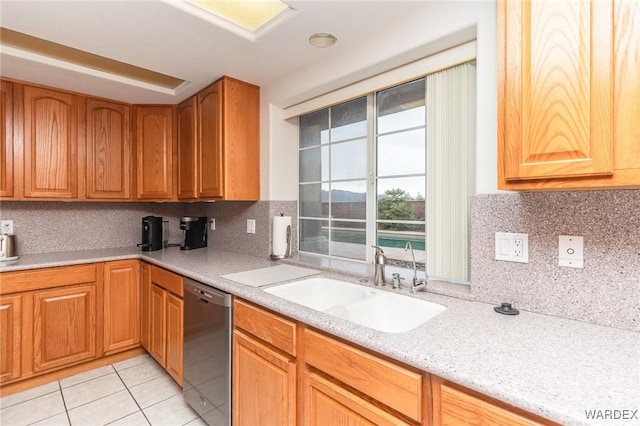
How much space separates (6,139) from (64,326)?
4.47 feet

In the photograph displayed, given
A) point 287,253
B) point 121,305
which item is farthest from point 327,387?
point 121,305

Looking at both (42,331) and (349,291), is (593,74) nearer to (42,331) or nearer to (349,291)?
(349,291)

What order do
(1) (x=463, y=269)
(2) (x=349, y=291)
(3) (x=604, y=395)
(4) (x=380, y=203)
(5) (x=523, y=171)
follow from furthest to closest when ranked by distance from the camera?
(4) (x=380, y=203) < (2) (x=349, y=291) < (1) (x=463, y=269) < (5) (x=523, y=171) < (3) (x=604, y=395)

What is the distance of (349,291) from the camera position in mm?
1645

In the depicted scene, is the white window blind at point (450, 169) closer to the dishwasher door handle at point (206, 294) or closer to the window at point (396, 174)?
the window at point (396, 174)

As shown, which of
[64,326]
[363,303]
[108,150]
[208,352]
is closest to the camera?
[363,303]

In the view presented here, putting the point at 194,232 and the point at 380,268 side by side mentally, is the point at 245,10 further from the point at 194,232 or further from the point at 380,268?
the point at 194,232

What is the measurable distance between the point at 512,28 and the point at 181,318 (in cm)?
214

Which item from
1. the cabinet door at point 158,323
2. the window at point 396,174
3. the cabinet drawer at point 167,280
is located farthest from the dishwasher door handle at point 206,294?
the window at point 396,174

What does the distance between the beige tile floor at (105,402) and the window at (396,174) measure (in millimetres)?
1350

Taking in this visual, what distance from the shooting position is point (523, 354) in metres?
0.86

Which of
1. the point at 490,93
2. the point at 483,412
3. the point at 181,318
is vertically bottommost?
the point at 181,318

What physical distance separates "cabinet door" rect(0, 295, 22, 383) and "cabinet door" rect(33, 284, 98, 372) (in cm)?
8

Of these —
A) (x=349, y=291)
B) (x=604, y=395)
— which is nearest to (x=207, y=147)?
(x=349, y=291)
